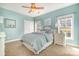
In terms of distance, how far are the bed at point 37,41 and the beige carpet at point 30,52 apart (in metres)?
0.08

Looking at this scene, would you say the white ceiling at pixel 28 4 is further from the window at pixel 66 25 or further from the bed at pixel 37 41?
the bed at pixel 37 41

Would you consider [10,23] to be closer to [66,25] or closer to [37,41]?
[37,41]

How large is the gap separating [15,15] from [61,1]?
3.17 feet

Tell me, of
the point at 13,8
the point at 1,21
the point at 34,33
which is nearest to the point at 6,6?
the point at 13,8

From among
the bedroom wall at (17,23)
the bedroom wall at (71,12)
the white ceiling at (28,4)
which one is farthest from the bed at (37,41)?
the white ceiling at (28,4)

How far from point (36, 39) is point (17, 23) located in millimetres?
522

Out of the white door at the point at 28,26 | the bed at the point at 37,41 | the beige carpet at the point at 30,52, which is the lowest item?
the beige carpet at the point at 30,52

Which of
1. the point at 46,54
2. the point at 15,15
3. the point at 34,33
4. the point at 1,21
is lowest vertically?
the point at 46,54

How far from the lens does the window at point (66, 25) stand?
186 cm

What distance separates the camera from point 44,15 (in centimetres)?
196

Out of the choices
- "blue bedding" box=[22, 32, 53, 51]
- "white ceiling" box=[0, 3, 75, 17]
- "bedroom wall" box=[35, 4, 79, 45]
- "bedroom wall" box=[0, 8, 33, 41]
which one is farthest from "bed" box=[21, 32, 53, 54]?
"white ceiling" box=[0, 3, 75, 17]

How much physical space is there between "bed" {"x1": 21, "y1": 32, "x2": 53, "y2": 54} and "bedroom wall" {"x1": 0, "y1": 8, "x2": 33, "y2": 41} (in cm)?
15

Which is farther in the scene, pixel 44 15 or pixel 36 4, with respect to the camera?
pixel 44 15

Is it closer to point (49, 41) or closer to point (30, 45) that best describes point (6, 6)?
point (30, 45)
